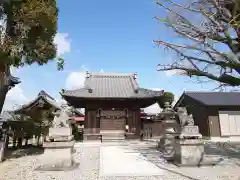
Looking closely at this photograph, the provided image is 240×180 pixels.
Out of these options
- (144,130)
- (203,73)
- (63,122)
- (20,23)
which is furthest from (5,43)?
(144,130)

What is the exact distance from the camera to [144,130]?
21672 millimetres

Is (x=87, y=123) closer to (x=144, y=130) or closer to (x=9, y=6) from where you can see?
(x=144, y=130)

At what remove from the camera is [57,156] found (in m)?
7.80

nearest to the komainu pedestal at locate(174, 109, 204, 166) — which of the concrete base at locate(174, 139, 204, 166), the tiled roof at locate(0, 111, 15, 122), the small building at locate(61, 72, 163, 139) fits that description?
the concrete base at locate(174, 139, 204, 166)

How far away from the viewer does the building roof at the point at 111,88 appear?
1997 centimetres

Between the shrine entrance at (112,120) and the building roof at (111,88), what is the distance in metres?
1.68

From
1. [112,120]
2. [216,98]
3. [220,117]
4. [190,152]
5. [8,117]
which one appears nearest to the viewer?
[190,152]

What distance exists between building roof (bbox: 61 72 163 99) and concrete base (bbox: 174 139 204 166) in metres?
11.8

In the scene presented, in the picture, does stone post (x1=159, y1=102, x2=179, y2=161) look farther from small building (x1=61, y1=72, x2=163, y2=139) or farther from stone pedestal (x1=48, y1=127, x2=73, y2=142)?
small building (x1=61, y1=72, x2=163, y2=139)

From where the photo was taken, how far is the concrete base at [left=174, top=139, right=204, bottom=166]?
26.0 ft

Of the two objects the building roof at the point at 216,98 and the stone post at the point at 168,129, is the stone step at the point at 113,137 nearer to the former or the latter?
the stone post at the point at 168,129

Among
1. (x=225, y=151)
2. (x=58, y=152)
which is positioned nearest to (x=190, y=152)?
(x=58, y=152)

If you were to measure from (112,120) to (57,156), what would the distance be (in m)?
12.7

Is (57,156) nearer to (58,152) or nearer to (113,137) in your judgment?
(58,152)
